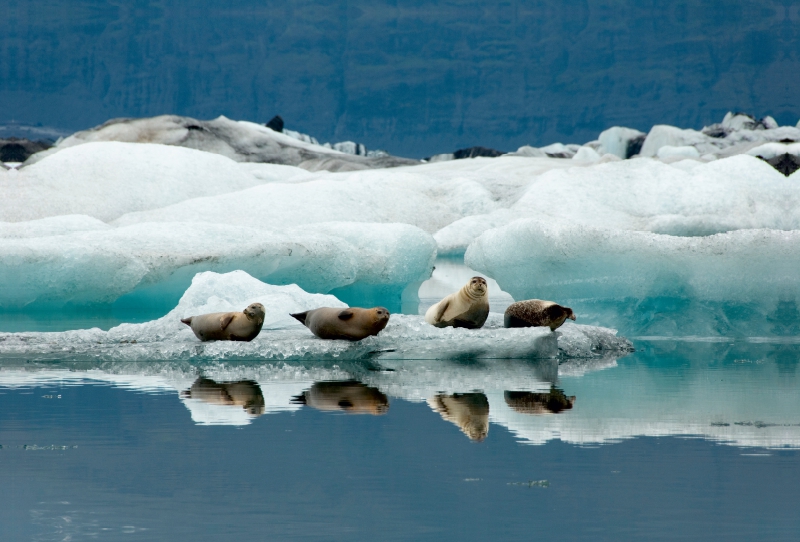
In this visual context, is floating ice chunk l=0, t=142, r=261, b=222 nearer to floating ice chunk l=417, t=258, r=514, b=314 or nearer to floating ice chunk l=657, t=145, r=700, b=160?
floating ice chunk l=417, t=258, r=514, b=314

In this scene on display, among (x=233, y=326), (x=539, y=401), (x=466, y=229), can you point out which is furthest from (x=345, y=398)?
(x=466, y=229)

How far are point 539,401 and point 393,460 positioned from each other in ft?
4.28

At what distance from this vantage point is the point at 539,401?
13.5 ft

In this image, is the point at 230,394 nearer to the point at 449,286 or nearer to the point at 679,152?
the point at 449,286

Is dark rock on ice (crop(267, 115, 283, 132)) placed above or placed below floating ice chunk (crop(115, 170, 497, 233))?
below

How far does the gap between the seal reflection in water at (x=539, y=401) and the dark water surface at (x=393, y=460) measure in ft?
0.07

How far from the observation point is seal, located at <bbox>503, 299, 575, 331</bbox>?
603 centimetres

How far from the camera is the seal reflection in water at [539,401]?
3895mm

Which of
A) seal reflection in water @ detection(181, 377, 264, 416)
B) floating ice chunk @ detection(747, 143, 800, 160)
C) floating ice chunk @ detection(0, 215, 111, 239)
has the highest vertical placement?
seal reflection in water @ detection(181, 377, 264, 416)

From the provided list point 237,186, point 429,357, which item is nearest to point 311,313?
point 429,357

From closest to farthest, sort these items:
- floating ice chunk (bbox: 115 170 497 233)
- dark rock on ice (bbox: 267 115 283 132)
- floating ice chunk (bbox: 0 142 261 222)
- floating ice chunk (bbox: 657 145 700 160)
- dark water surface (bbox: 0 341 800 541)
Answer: dark water surface (bbox: 0 341 800 541) < floating ice chunk (bbox: 115 170 497 233) < floating ice chunk (bbox: 0 142 261 222) < floating ice chunk (bbox: 657 145 700 160) < dark rock on ice (bbox: 267 115 283 132)

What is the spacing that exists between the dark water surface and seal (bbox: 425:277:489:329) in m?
1.32

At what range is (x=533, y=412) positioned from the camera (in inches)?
151

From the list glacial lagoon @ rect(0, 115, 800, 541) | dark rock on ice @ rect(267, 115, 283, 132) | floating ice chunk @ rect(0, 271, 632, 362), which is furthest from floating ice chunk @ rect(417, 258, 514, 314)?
dark rock on ice @ rect(267, 115, 283, 132)
